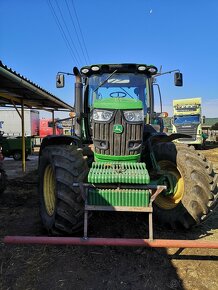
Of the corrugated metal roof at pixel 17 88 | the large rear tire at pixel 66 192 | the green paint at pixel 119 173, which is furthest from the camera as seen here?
the corrugated metal roof at pixel 17 88

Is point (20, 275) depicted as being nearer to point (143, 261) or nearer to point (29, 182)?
point (143, 261)

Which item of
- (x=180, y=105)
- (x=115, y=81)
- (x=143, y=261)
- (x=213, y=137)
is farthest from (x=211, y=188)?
(x=213, y=137)

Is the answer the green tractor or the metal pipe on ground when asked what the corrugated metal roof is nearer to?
the green tractor

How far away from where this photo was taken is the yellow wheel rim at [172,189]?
15.7ft

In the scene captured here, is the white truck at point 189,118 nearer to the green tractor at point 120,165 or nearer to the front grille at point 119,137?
the green tractor at point 120,165

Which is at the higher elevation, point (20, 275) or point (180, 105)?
point (180, 105)

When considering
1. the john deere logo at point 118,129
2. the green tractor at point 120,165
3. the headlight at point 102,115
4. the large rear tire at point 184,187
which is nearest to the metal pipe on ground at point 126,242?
the green tractor at point 120,165

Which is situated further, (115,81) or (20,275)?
(115,81)

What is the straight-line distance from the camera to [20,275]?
352cm

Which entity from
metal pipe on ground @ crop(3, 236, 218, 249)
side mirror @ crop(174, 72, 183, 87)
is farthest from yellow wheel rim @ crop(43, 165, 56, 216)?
side mirror @ crop(174, 72, 183, 87)

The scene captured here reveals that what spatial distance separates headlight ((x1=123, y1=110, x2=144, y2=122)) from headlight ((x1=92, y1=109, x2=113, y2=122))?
22cm

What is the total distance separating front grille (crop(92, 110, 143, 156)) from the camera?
4.54 metres

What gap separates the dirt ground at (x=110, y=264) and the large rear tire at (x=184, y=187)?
11.2 inches

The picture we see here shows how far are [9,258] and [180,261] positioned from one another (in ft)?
6.76
